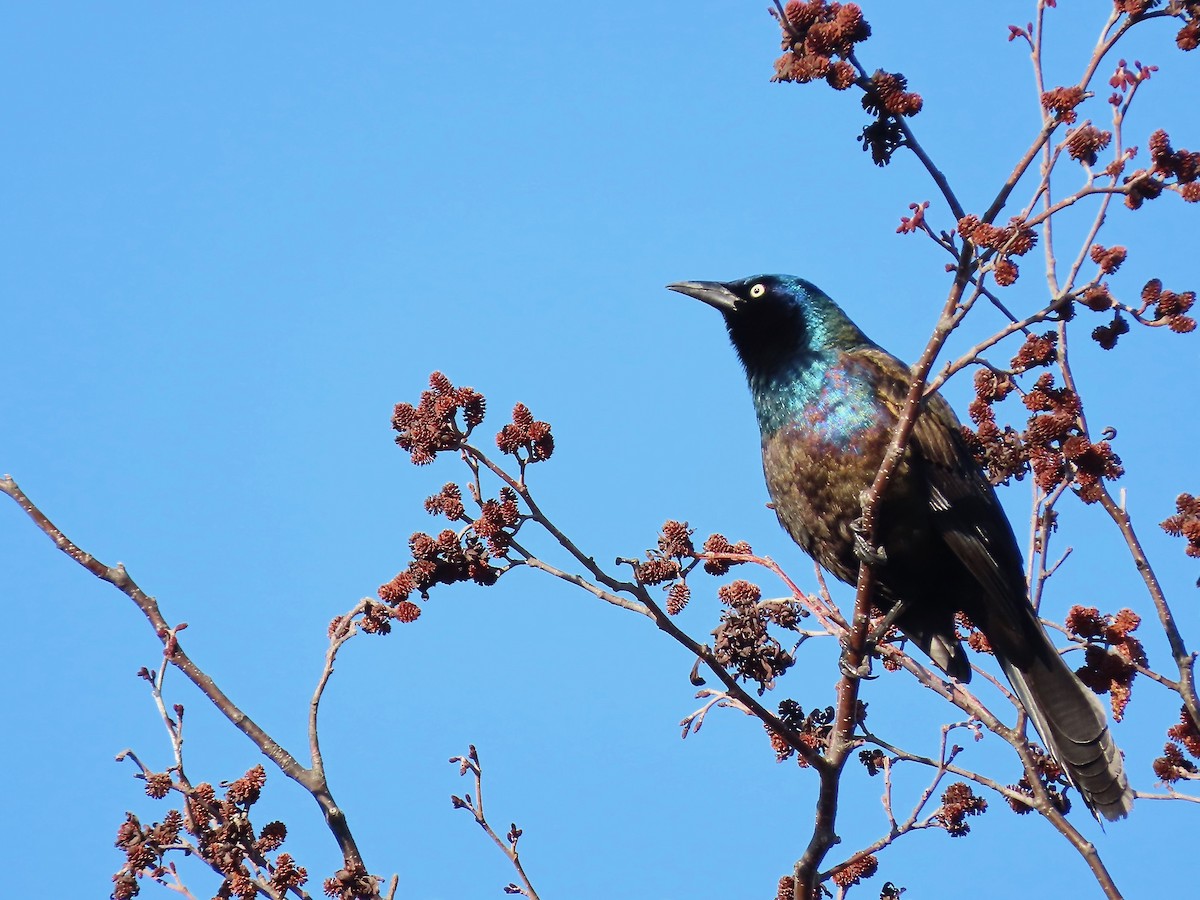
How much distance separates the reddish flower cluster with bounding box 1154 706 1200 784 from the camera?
377cm

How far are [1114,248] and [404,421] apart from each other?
1.95 meters

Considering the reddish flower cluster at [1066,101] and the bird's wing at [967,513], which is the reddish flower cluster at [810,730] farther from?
the reddish flower cluster at [1066,101]

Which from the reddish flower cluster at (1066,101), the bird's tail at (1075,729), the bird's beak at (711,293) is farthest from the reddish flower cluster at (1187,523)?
the bird's beak at (711,293)

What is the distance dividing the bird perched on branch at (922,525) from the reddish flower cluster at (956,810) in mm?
1047

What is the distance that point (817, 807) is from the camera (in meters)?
3.48

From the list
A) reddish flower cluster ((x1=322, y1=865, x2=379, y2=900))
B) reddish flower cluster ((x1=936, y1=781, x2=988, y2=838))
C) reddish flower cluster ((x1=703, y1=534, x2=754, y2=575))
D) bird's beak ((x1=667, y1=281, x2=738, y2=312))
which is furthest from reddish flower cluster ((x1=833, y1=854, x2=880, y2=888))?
bird's beak ((x1=667, y1=281, x2=738, y2=312))

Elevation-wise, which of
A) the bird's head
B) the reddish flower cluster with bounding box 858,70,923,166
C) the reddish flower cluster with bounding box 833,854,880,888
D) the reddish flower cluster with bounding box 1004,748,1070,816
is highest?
the bird's head

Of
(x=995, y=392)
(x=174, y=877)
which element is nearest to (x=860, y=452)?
(x=995, y=392)

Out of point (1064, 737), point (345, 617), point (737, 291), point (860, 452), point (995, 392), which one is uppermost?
point (737, 291)

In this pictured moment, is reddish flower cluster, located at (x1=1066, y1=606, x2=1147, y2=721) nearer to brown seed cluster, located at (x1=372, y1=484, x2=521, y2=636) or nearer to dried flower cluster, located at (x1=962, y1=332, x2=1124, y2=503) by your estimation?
dried flower cluster, located at (x1=962, y1=332, x2=1124, y2=503)

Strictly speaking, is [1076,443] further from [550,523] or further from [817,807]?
[550,523]

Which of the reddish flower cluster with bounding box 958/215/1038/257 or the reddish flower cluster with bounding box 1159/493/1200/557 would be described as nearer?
the reddish flower cluster with bounding box 958/215/1038/257

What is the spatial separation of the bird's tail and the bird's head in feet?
5.03

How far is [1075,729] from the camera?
492 centimetres
